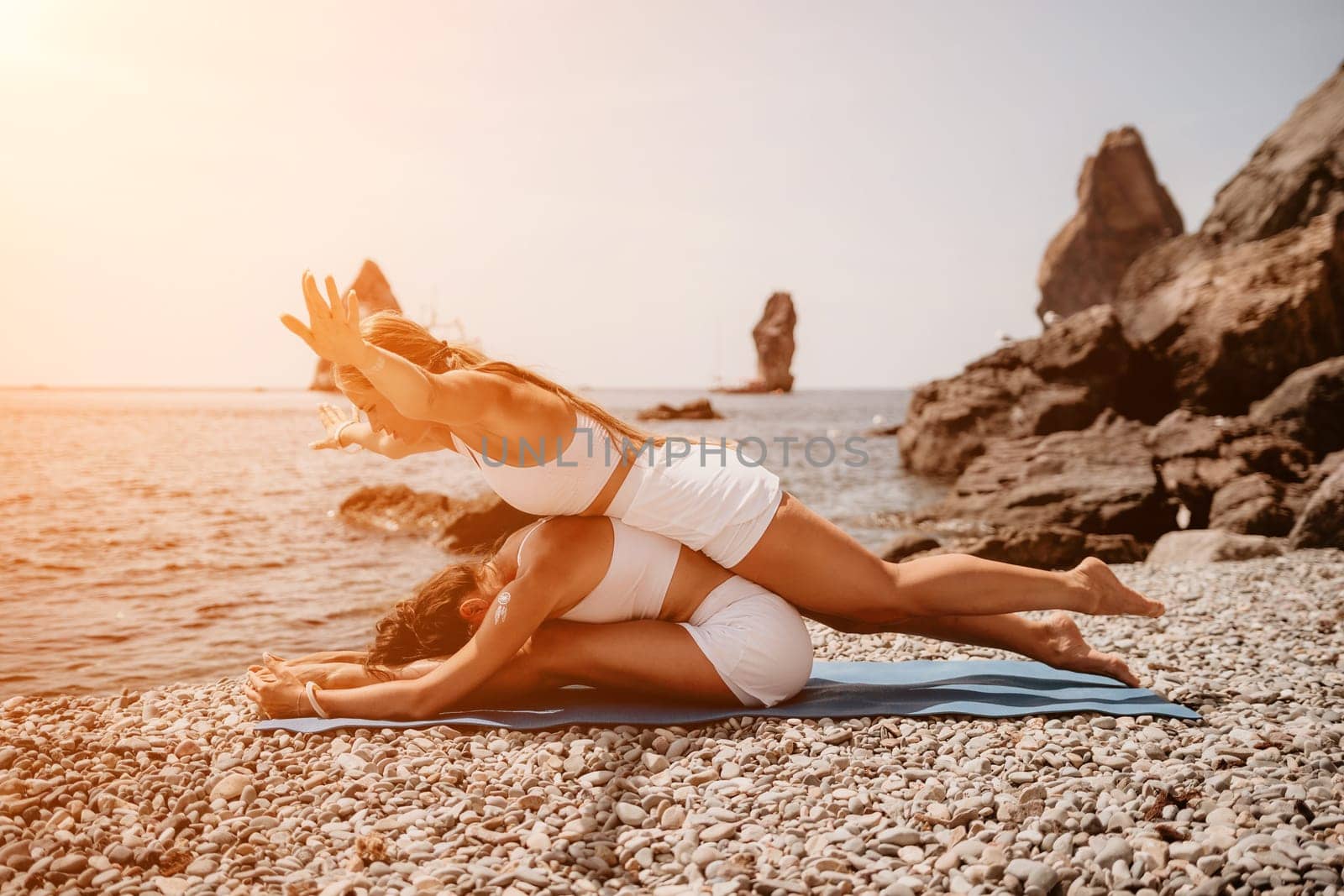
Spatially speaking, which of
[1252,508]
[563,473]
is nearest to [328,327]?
[563,473]

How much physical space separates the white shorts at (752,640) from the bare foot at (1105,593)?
1363 millimetres

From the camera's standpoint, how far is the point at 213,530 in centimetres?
1345

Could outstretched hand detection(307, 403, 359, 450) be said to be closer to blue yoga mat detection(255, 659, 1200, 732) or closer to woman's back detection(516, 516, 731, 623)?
woman's back detection(516, 516, 731, 623)

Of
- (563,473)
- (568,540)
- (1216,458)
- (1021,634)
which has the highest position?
(563,473)

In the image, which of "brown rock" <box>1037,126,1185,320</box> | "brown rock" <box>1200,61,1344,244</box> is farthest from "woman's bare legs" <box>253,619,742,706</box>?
"brown rock" <box>1037,126,1185,320</box>

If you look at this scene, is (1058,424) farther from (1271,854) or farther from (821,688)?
(1271,854)

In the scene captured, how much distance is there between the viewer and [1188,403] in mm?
18250

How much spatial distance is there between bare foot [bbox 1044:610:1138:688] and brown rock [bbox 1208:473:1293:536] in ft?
25.9

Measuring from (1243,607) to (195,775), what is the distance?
21.6 ft

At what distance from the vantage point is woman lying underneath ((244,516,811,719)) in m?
3.70

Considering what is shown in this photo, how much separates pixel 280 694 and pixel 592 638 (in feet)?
4.89

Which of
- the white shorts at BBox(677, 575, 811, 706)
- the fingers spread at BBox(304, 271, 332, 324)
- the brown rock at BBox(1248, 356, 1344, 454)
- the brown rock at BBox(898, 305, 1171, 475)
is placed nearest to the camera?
the fingers spread at BBox(304, 271, 332, 324)

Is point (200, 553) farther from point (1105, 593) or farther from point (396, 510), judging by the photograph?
point (1105, 593)

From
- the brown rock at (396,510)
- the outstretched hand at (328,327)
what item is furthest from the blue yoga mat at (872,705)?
the brown rock at (396,510)
